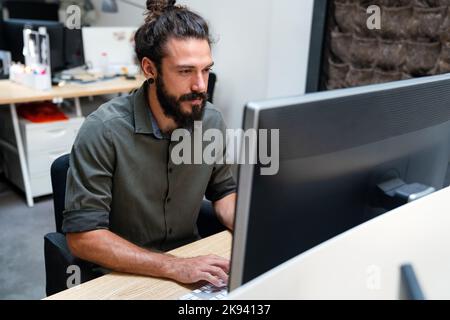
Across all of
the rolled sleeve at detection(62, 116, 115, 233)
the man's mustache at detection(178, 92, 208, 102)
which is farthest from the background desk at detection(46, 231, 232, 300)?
the man's mustache at detection(178, 92, 208, 102)

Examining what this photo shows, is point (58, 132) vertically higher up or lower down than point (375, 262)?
lower down

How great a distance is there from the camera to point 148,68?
1.30m

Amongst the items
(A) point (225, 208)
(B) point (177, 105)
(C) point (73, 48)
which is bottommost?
(A) point (225, 208)

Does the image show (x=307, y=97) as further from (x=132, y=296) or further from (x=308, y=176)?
(x=132, y=296)

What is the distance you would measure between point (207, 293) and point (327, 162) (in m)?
0.50

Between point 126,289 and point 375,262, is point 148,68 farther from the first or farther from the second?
point 375,262

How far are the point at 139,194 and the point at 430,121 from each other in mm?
809

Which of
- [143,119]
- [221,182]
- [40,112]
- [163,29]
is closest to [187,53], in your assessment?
[163,29]

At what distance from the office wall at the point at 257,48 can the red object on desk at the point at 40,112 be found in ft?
3.07

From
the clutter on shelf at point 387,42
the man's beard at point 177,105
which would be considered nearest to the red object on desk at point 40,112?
the clutter on shelf at point 387,42

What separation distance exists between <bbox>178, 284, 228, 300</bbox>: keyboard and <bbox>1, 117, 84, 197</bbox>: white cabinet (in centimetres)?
223

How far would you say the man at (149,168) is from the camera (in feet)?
3.74

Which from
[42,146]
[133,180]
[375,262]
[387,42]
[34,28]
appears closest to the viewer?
[375,262]

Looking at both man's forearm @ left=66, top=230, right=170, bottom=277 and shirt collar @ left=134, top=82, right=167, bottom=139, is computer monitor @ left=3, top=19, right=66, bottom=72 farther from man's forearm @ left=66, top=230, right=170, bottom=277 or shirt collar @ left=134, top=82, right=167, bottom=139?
man's forearm @ left=66, top=230, right=170, bottom=277
